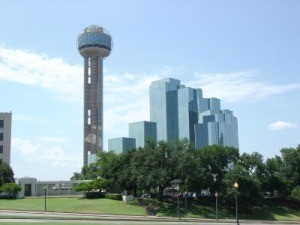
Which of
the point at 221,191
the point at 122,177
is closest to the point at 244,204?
the point at 221,191

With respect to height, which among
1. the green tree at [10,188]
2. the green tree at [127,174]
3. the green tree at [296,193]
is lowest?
the green tree at [296,193]

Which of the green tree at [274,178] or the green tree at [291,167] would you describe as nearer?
the green tree at [274,178]

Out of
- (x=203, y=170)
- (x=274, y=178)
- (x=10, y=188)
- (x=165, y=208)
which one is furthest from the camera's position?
(x=274, y=178)

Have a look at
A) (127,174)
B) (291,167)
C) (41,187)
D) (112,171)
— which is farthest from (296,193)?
(41,187)

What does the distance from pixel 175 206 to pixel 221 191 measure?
8.67m

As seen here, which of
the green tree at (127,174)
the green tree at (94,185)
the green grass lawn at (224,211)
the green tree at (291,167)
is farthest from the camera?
the green tree at (291,167)

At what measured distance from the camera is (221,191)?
72.1m

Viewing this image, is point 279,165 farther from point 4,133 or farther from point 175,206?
point 4,133

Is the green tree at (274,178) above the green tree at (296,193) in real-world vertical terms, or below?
above

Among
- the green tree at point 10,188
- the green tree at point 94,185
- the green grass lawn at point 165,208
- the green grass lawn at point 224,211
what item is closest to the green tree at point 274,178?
the green grass lawn at point 165,208

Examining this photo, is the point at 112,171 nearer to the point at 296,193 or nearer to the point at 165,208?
the point at 165,208

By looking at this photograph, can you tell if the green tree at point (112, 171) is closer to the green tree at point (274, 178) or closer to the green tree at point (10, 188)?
the green tree at point (10, 188)

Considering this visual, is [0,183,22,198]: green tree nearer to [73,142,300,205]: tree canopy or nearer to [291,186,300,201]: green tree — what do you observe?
[73,142,300,205]: tree canopy

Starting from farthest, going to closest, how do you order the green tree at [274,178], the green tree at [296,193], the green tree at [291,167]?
the green tree at [291,167]
the green tree at [274,178]
the green tree at [296,193]
